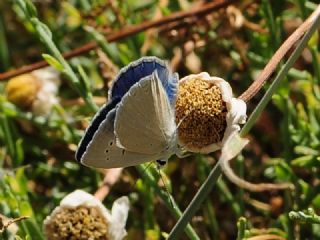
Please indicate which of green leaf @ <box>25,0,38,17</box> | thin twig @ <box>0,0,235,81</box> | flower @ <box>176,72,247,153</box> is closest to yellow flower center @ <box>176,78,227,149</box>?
flower @ <box>176,72,247,153</box>

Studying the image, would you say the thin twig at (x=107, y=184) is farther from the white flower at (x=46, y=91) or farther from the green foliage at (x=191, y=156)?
the white flower at (x=46, y=91)

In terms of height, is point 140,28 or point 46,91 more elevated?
point 140,28

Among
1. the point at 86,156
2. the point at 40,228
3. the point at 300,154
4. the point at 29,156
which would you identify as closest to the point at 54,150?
the point at 29,156

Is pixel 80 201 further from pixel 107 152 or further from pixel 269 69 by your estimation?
pixel 269 69

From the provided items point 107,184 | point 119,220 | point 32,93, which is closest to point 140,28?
point 32,93

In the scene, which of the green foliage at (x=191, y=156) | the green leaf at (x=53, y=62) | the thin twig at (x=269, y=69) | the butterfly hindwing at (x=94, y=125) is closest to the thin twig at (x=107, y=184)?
the green foliage at (x=191, y=156)

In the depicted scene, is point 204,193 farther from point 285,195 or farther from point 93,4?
point 93,4
